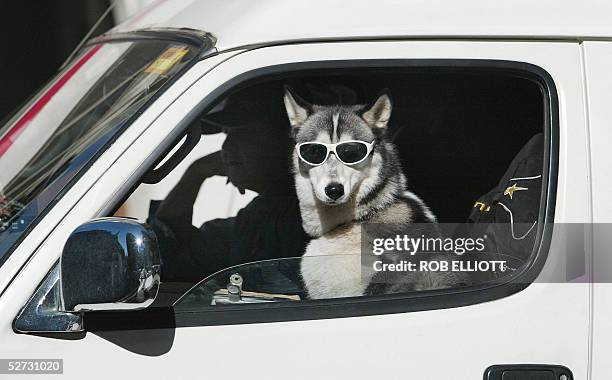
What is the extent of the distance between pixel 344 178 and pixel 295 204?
14 centimetres

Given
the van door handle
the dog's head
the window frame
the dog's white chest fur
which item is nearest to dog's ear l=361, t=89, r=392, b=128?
the dog's head

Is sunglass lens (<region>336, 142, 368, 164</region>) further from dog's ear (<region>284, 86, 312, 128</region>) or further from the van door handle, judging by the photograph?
the van door handle

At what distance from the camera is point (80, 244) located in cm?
200

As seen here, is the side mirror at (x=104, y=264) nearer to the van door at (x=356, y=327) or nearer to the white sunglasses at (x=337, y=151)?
the van door at (x=356, y=327)

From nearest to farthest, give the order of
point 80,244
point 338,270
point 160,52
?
point 80,244 → point 338,270 → point 160,52

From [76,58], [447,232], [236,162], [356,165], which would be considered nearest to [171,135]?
[236,162]

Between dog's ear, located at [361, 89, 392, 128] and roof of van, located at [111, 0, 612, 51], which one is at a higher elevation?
roof of van, located at [111, 0, 612, 51]

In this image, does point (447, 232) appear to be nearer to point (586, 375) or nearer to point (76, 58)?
point (586, 375)

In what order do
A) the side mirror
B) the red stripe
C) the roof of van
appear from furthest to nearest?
the red stripe
the roof of van
the side mirror

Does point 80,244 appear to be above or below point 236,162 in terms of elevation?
below

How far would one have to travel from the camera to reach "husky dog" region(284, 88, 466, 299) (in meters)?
2.39

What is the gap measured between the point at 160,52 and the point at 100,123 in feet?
0.79

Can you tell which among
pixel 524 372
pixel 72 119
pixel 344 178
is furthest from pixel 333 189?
pixel 72 119

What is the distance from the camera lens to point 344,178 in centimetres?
240
